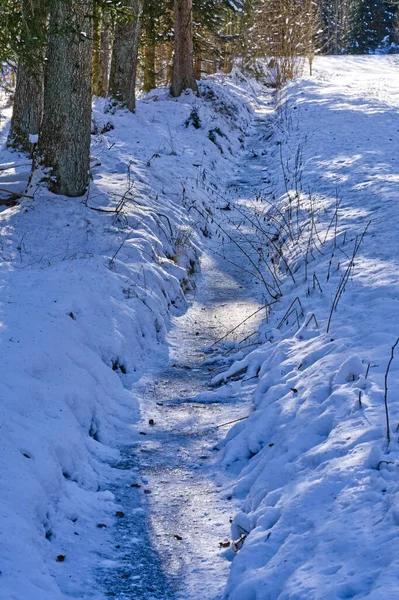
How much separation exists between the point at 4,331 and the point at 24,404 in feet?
3.07

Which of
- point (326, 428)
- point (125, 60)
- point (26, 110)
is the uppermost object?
point (125, 60)

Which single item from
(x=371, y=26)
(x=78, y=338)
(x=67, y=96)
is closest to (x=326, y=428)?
(x=78, y=338)

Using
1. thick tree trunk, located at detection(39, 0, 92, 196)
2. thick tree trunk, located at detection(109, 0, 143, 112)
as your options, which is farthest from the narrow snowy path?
thick tree trunk, located at detection(109, 0, 143, 112)

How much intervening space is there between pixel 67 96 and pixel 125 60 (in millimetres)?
6639

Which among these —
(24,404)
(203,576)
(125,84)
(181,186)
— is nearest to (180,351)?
(24,404)

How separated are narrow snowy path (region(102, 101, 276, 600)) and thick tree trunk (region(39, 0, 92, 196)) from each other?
8.51ft

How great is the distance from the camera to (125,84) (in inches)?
555

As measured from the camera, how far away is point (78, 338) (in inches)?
213

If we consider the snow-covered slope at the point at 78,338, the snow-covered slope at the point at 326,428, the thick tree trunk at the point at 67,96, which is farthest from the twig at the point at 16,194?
the snow-covered slope at the point at 326,428

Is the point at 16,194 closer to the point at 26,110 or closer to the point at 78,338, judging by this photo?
the point at 26,110

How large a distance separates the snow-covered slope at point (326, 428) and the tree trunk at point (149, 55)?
41.2 feet

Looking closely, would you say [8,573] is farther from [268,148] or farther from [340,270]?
[268,148]

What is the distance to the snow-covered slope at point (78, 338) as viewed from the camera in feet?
11.2

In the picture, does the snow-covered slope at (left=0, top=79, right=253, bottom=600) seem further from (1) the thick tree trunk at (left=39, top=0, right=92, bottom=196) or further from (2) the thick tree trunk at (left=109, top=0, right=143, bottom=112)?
(2) the thick tree trunk at (left=109, top=0, right=143, bottom=112)
